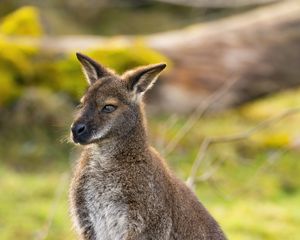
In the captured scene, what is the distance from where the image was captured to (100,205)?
5.33m

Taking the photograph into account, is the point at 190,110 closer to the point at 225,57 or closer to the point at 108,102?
the point at 225,57

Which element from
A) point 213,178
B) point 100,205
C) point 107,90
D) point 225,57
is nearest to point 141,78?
point 107,90

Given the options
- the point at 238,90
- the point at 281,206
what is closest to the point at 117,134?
the point at 281,206

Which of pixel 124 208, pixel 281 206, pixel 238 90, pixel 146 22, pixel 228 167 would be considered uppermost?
pixel 146 22

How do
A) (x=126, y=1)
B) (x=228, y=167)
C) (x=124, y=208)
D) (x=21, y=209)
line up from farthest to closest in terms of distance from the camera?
(x=126, y=1), (x=228, y=167), (x=21, y=209), (x=124, y=208)

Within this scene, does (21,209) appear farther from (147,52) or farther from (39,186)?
(147,52)

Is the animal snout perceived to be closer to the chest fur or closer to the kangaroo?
the kangaroo

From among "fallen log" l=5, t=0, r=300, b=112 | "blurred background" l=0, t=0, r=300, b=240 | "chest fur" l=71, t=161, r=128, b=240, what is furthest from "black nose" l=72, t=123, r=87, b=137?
"fallen log" l=5, t=0, r=300, b=112

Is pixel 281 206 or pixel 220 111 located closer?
pixel 281 206

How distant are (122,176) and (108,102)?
451 mm

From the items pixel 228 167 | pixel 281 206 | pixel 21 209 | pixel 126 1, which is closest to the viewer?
pixel 21 209

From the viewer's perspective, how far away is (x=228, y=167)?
37.4ft

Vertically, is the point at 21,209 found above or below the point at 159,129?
below

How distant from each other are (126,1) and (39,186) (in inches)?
347
